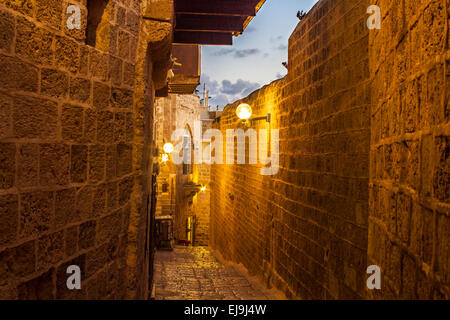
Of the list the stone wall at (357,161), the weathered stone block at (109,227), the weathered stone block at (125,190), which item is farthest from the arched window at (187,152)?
the weathered stone block at (109,227)

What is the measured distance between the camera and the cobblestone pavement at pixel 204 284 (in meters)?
5.85

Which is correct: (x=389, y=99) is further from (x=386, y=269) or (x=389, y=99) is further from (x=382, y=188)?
(x=386, y=269)

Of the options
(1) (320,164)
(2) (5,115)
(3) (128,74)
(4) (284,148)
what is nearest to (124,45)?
(3) (128,74)

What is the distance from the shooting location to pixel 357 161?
3.55 m

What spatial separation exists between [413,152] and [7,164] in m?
1.93

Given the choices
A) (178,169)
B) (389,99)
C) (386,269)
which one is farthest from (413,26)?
(178,169)

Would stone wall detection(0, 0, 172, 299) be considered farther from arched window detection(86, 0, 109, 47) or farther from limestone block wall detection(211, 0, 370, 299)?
limestone block wall detection(211, 0, 370, 299)

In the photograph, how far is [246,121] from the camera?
807 cm

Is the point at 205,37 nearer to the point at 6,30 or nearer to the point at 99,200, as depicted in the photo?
the point at 99,200

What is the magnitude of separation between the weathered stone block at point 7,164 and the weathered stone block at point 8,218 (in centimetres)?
6

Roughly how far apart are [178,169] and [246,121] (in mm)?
10635

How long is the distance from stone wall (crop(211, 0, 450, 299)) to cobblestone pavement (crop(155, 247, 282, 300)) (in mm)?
380

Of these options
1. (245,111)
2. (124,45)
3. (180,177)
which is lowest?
(180,177)

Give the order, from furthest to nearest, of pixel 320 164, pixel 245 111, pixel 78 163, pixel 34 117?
pixel 245 111, pixel 320 164, pixel 78 163, pixel 34 117
